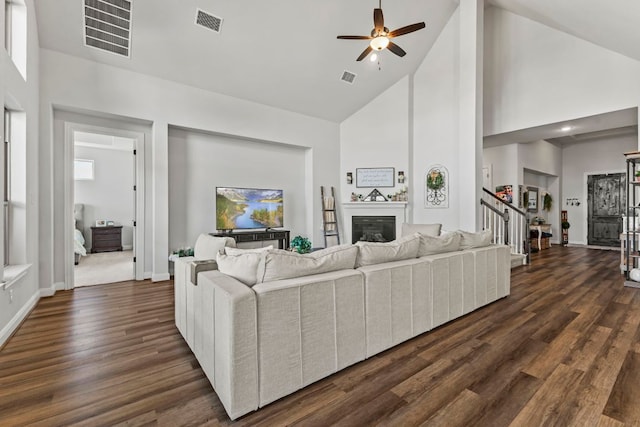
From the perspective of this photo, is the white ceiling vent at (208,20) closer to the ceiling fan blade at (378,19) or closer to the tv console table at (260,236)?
the ceiling fan blade at (378,19)

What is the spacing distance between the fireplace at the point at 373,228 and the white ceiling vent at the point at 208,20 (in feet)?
15.0

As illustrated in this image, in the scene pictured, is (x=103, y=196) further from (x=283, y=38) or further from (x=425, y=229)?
(x=425, y=229)

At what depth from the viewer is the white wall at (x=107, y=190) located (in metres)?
8.20

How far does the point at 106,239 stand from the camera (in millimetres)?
8133

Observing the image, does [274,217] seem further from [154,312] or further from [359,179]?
[154,312]

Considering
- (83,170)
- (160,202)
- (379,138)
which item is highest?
(379,138)

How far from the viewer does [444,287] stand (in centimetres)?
290

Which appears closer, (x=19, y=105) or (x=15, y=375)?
(x=15, y=375)

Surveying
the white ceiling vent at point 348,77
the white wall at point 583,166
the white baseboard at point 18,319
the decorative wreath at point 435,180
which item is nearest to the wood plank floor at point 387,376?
the white baseboard at point 18,319

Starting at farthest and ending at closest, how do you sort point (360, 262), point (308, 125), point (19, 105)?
point (308, 125) < point (19, 105) < point (360, 262)

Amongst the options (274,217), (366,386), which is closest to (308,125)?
(274,217)

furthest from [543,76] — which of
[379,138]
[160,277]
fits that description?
[160,277]

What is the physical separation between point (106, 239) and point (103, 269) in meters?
2.86

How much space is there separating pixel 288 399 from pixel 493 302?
2872mm
